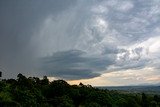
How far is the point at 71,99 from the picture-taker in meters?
144

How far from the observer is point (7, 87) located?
133 meters

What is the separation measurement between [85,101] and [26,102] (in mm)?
32027

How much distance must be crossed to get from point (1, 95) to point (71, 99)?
34382 mm

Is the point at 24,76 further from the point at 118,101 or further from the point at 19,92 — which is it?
the point at 118,101

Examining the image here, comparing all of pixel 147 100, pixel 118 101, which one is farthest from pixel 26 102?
pixel 147 100

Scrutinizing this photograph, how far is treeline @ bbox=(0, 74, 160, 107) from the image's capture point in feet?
417

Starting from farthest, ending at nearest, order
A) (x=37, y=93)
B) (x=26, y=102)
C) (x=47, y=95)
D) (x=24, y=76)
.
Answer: (x=24, y=76), (x=47, y=95), (x=37, y=93), (x=26, y=102)

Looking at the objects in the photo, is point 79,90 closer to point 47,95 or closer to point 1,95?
point 47,95

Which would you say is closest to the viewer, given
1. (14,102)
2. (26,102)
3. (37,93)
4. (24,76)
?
(14,102)

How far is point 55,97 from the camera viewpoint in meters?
144

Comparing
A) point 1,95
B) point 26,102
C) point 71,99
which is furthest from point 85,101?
point 1,95

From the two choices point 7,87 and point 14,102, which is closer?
point 14,102

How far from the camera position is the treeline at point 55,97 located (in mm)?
127250

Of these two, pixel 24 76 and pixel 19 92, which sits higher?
pixel 24 76
